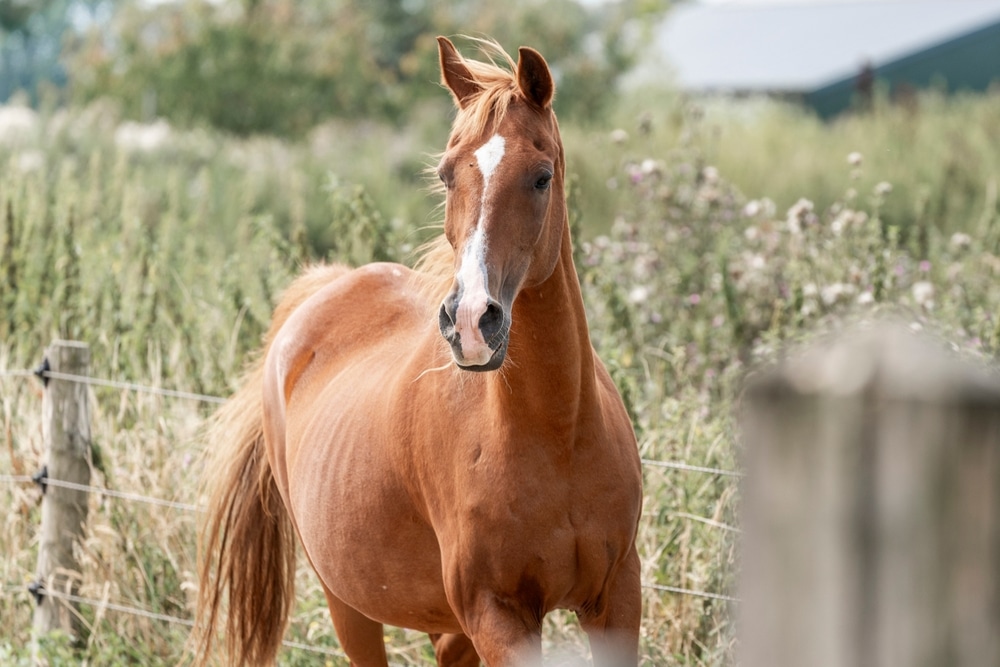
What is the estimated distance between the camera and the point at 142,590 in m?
4.83

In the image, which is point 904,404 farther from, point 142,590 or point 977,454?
point 142,590

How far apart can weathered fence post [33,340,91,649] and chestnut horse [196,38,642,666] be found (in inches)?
62.8

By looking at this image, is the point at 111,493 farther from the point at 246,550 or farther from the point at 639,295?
the point at 639,295

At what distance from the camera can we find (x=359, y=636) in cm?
378

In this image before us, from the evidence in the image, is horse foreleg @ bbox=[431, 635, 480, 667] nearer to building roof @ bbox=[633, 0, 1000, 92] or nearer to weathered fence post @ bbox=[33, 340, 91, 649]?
weathered fence post @ bbox=[33, 340, 91, 649]

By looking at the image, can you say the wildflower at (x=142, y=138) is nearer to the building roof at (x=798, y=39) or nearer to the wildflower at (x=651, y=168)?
the wildflower at (x=651, y=168)

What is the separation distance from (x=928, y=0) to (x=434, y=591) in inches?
1615

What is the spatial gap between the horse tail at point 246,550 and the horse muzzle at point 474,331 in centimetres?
209

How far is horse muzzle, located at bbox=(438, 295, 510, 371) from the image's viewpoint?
7.64 ft

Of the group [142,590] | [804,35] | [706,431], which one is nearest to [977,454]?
[706,431]

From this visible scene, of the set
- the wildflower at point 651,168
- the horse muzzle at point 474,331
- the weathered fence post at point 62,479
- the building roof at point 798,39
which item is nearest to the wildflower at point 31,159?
the wildflower at point 651,168

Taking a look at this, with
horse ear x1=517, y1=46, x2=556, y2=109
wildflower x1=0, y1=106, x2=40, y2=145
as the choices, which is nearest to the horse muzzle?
horse ear x1=517, y1=46, x2=556, y2=109

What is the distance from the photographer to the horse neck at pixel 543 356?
280cm

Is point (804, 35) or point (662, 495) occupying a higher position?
point (804, 35)
